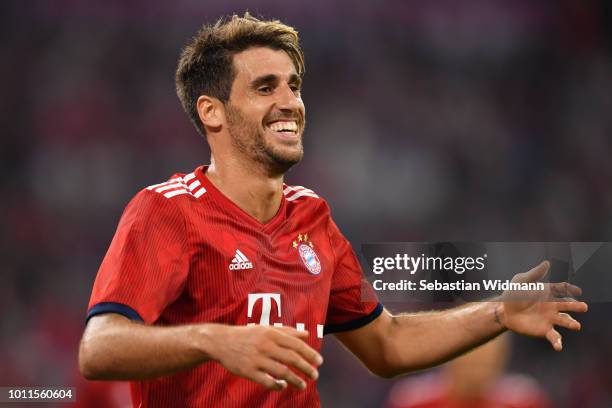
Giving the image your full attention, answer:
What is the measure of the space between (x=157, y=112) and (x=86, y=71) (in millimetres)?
796

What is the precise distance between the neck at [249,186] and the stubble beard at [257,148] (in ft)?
0.11

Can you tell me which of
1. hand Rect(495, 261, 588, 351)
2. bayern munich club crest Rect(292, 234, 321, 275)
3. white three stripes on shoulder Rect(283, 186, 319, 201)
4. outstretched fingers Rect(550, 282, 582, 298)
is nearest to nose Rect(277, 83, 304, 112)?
white three stripes on shoulder Rect(283, 186, 319, 201)

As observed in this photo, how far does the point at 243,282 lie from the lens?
2969 millimetres

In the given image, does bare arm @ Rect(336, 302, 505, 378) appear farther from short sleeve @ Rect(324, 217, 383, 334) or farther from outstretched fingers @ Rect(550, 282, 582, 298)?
outstretched fingers @ Rect(550, 282, 582, 298)

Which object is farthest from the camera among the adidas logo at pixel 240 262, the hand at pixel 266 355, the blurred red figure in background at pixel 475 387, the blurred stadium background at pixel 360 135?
the blurred stadium background at pixel 360 135

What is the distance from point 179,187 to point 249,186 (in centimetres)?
29

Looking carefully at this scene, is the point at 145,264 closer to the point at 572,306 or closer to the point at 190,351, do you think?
the point at 190,351

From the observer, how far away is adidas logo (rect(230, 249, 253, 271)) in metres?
2.97

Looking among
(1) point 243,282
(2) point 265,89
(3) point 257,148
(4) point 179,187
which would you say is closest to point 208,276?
(1) point 243,282

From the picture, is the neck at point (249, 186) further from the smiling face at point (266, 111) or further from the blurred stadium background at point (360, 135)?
the blurred stadium background at point (360, 135)

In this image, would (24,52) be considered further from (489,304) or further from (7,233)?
(489,304)

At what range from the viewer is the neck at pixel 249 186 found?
10.6ft

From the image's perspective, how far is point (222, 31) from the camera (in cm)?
343

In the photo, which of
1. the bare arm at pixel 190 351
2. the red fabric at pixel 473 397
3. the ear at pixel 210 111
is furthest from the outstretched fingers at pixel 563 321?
the red fabric at pixel 473 397
